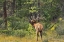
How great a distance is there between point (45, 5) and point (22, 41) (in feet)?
54.0

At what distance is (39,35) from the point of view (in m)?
15.6

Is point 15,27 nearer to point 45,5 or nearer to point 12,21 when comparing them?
point 12,21

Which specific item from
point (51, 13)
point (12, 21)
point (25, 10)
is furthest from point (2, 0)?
point (51, 13)

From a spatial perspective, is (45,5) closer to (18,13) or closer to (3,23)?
(18,13)

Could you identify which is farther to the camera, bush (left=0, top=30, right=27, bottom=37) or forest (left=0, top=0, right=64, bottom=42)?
bush (left=0, top=30, right=27, bottom=37)

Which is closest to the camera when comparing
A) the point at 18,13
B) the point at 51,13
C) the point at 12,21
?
the point at 12,21

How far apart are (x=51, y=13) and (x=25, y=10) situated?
3.55 m

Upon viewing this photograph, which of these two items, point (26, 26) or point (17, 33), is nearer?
point (17, 33)

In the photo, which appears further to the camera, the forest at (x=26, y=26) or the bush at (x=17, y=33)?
the bush at (x=17, y=33)

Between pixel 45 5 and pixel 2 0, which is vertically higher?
pixel 2 0

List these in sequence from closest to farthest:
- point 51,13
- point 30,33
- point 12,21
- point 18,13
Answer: point 30,33 < point 12,21 < point 18,13 < point 51,13

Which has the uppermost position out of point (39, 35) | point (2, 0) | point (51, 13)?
point (2, 0)

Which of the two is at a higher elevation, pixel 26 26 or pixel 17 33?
pixel 17 33

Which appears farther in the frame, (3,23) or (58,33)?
(3,23)
